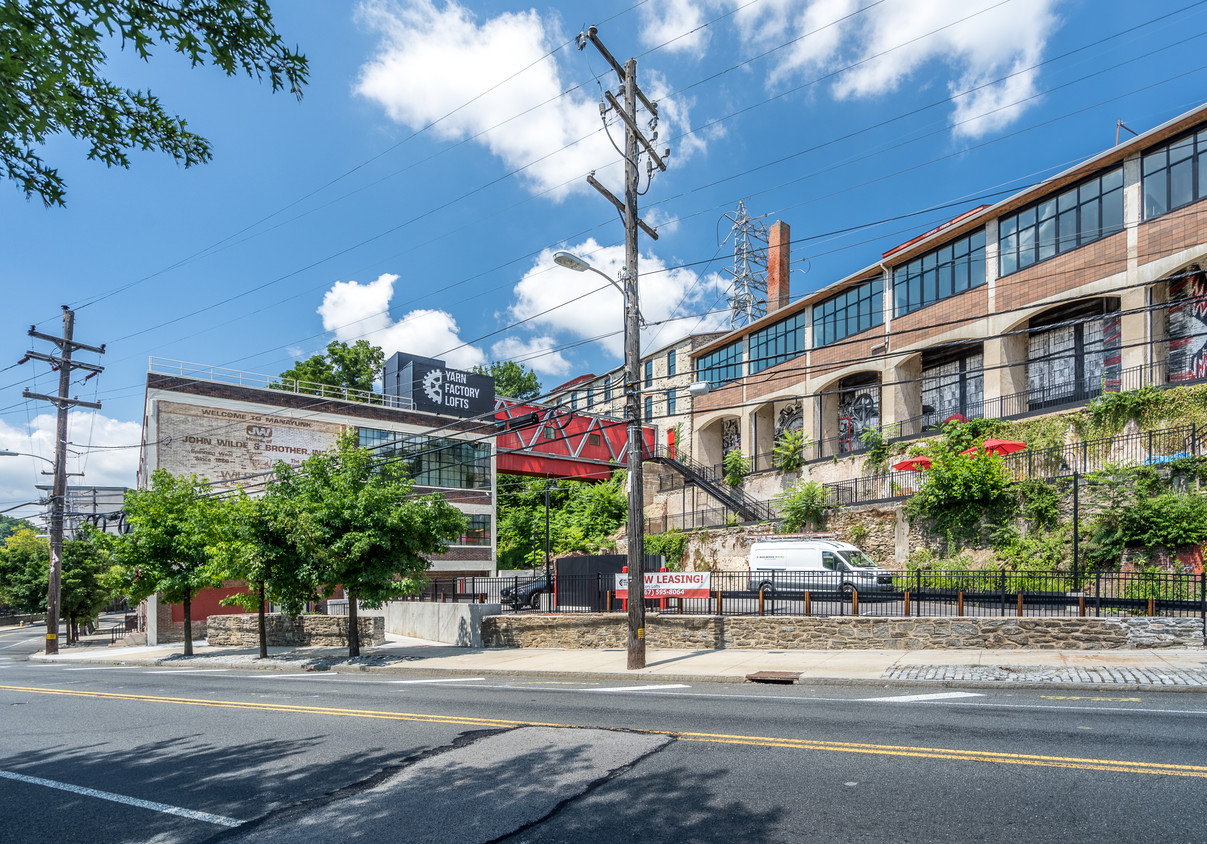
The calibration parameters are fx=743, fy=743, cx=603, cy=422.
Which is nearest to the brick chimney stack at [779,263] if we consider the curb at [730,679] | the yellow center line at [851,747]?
the curb at [730,679]

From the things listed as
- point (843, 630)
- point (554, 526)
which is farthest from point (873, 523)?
point (554, 526)

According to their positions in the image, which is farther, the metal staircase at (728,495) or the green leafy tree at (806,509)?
the metal staircase at (728,495)

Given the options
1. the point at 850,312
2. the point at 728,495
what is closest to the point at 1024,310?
the point at 850,312

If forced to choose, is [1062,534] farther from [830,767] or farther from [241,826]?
[241,826]

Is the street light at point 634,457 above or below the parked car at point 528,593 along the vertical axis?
above

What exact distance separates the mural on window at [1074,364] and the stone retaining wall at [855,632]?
14880 millimetres

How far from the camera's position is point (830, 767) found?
269 inches

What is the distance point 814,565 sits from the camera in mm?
27016

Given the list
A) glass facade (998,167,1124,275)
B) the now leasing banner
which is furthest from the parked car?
glass facade (998,167,1124,275)

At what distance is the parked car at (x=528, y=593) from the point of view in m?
26.5

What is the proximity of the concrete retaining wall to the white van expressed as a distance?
8.66 metres

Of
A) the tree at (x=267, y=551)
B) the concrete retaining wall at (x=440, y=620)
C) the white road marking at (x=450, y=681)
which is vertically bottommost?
the concrete retaining wall at (x=440, y=620)

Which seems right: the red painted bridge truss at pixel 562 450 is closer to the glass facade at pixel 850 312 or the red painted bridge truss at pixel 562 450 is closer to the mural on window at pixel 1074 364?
the glass facade at pixel 850 312

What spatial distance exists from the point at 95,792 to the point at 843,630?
1455 centimetres
